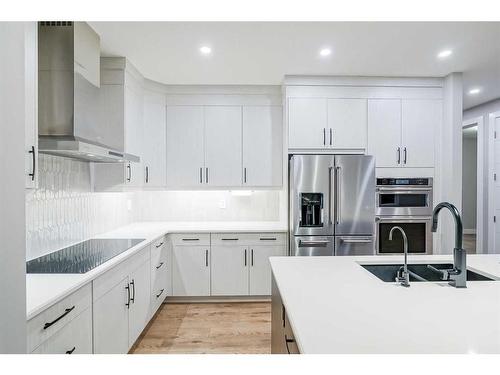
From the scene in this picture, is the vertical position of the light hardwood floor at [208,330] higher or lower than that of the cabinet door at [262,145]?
lower

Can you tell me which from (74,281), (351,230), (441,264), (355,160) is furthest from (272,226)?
(74,281)

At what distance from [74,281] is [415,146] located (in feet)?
11.4

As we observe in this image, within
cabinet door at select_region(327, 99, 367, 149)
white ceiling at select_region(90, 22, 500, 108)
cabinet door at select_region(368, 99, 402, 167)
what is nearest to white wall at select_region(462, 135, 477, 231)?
white ceiling at select_region(90, 22, 500, 108)

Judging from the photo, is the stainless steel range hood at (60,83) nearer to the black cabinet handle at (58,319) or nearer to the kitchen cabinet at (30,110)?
the kitchen cabinet at (30,110)

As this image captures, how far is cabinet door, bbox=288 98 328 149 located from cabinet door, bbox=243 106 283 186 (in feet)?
1.33

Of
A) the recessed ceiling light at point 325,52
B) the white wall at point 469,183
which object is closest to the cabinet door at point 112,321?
the recessed ceiling light at point 325,52

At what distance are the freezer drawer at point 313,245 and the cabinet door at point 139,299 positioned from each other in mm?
1481

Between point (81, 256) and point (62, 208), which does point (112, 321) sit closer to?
point (81, 256)

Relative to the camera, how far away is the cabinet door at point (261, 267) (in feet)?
12.0

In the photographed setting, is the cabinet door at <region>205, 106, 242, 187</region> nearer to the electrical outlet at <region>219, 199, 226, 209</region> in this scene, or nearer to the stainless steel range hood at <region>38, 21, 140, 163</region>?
the electrical outlet at <region>219, 199, 226, 209</region>

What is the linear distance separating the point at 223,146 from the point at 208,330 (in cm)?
203

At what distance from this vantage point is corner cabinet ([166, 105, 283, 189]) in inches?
156

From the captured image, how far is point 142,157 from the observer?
12.2 feet

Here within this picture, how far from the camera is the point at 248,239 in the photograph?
12.0 ft
